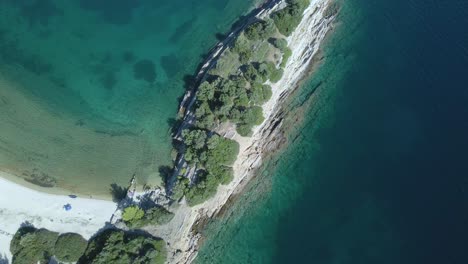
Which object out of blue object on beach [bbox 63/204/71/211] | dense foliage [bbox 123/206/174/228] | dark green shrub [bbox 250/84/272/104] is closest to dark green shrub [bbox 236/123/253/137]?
dark green shrub [bbox 250/84/272/104]

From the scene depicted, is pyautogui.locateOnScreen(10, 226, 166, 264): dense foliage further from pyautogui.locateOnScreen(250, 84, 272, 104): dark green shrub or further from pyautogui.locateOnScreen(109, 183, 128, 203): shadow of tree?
pyautogui.locateOnScreen(250, 84, 272, 104): dark green shrub

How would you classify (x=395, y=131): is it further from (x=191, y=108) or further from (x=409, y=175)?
(x=191, y=108)

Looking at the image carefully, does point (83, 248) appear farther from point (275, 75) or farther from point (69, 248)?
point (275, 75)

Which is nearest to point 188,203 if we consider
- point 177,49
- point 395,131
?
point 177,49

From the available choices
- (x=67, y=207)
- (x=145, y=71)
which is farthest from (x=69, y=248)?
(x=145, y=71)

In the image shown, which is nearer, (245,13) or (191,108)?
(191,108)

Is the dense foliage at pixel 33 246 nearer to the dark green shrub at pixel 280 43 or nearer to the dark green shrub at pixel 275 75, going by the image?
the dark green shrub at pixel 275 75
